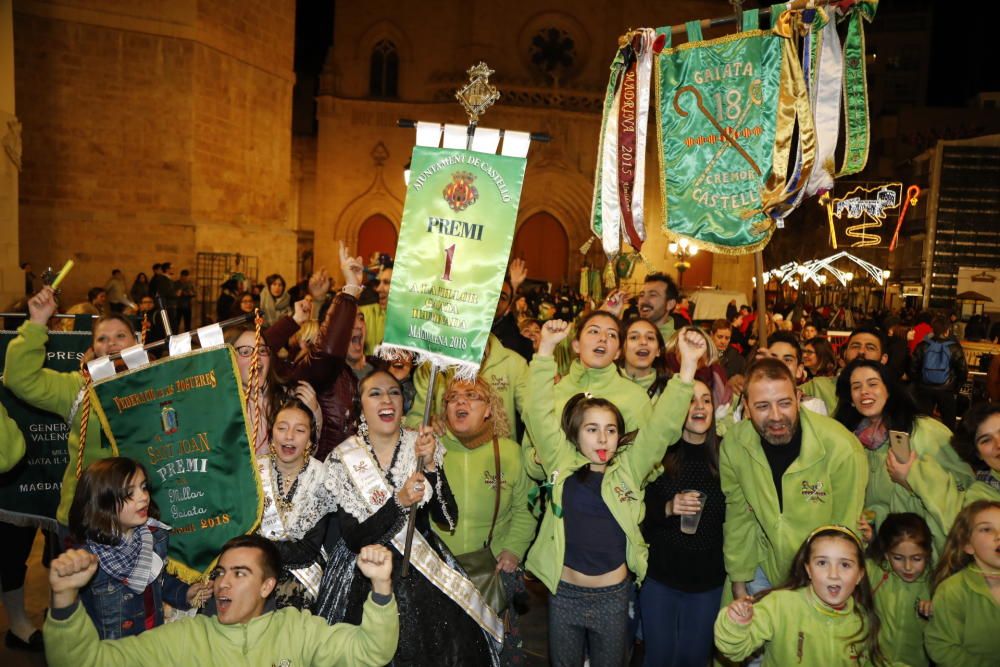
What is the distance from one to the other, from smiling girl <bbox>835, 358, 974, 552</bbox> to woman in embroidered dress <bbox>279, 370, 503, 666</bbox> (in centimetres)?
227

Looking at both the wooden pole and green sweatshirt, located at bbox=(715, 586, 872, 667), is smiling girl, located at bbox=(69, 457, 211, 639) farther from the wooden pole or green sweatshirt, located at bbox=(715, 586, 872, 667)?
the wooden pole

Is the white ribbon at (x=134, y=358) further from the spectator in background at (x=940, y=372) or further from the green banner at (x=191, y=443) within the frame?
the spectator in background at (x=940, y=372)

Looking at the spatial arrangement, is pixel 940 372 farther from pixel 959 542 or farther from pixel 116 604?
pixel 116 604

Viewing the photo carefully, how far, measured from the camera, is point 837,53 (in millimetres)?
4621

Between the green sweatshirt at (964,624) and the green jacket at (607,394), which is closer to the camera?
the green sweatshirt at (964,624)

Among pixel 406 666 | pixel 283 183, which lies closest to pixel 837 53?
pixel 406 666

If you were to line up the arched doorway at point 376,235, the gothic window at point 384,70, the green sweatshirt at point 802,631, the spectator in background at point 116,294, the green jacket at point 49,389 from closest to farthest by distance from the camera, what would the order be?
the green sweatshirt at point 802,631
the green jacket at point 49,389
the spectator in background at point 116,294
the arched doorway at point 376,235
the gothic window at point 384,70

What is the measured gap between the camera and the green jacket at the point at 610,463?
3754 mm

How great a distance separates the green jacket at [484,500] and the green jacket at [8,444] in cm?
214

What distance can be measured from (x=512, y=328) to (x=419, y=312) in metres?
3.80

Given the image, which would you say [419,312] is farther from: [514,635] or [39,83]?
[39,83]

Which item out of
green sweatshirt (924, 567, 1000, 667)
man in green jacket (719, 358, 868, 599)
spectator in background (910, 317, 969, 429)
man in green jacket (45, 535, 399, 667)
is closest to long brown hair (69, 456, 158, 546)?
man in green jacket (45, 535, 399, 667)

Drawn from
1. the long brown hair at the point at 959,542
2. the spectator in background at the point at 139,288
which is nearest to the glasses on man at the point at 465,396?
the long brown hair at the point at 959,542

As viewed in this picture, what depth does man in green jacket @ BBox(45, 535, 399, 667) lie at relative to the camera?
2826mm
